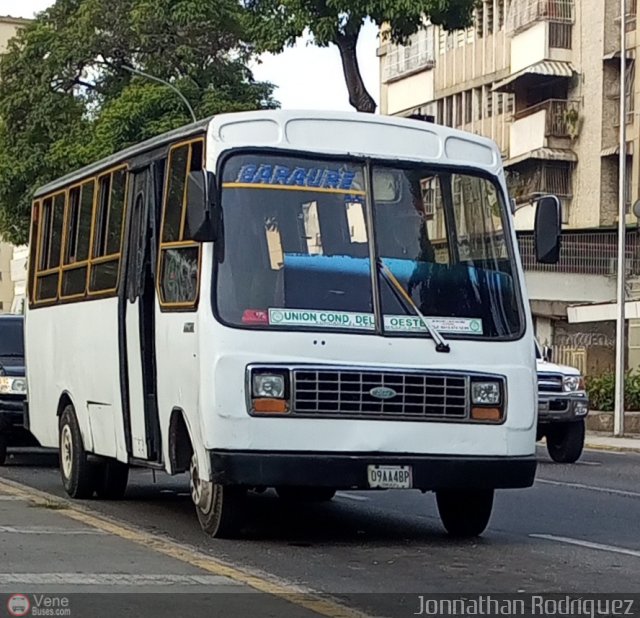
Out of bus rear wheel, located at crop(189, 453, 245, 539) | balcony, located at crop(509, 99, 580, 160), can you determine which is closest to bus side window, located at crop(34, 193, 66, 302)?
bus rear wheel, located at crop(189, 453, 245, 539)

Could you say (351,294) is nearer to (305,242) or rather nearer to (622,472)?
(305,242)

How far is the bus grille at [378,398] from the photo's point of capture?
11.2 m

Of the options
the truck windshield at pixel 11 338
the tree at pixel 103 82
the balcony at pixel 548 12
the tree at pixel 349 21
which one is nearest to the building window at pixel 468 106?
the balcony at pixel 548 12

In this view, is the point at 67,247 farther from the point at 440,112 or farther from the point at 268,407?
the point at 440,112

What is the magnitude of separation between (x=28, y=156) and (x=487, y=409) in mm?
39373

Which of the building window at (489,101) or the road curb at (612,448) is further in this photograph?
the building window at (489,101)

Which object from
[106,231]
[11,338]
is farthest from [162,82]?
[106,231]

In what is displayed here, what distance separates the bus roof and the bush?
71.1 ft

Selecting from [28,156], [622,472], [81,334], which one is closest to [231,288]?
[81,334]

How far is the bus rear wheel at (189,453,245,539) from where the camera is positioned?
11625 mm

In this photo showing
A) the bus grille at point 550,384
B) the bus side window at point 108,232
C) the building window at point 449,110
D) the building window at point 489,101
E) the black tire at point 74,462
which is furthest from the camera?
the building window at point 449,110

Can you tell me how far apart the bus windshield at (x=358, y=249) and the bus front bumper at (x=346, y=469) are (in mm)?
873

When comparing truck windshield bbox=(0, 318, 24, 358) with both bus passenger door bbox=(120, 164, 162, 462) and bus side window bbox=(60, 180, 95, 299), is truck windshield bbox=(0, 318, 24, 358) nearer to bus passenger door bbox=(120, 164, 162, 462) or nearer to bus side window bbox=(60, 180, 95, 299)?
bus side window bbox=(60, 180, 95, 299)

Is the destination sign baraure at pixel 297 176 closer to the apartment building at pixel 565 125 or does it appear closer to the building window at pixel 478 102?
the apartment building at pixel 565 125
